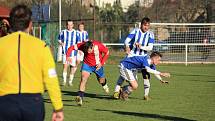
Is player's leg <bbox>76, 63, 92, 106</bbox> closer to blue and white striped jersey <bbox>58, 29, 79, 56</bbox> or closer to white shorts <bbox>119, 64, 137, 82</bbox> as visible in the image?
white shorts <bbox>119, 64, 137, 82</bbox>

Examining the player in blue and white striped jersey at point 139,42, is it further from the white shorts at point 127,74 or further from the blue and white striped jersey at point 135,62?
the white shorts at point 127,74

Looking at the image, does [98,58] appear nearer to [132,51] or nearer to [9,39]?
[132,51]

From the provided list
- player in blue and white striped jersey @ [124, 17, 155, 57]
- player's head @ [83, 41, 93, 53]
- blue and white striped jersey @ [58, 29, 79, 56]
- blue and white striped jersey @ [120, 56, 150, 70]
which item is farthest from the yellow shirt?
blue and white striped jersey @ [58, 29, 79, 56]

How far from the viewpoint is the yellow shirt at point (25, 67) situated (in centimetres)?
545

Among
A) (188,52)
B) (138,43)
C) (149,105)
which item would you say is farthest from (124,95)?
(188,52)

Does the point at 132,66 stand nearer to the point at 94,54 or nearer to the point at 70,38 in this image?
the point at 94,54

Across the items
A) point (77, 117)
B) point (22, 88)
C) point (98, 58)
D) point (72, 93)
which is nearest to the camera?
point (22, 88)

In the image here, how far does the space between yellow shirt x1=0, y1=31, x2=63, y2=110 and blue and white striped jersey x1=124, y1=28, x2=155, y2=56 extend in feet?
27.6

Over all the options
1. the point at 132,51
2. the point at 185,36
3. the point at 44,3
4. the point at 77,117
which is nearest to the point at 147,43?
the point at 132,51

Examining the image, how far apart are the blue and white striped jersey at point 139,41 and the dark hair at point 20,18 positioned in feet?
27.8

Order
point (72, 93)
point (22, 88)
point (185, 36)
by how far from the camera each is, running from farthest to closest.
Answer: point (185, 36)
point (72, 93)
point (22, 88)

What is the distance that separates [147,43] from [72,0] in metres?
21.9

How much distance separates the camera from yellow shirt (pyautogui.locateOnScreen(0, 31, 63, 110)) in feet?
17.9

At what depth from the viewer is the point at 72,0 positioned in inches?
1399
